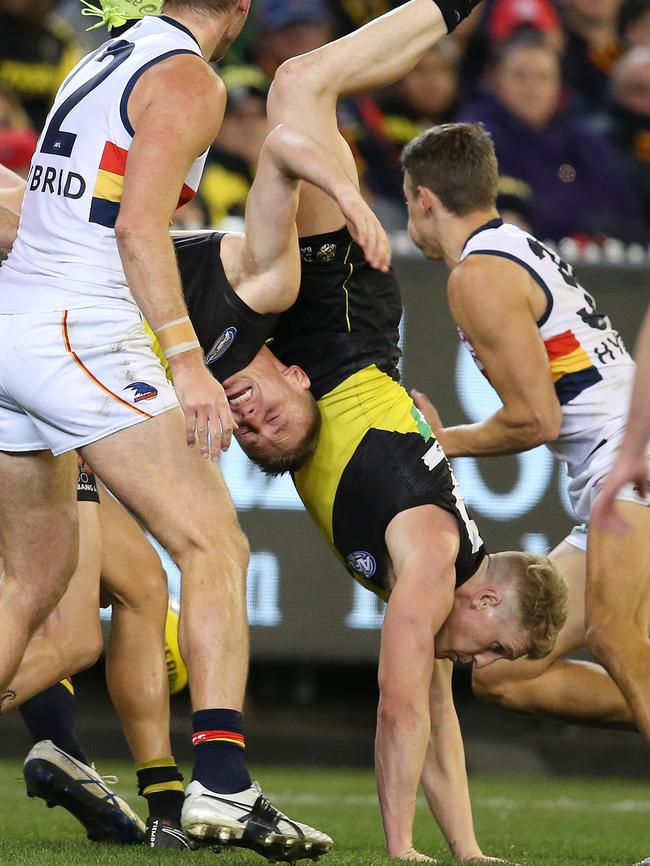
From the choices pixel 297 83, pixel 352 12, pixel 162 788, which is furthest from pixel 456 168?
pixel 352 12

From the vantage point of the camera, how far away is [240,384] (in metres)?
4.45

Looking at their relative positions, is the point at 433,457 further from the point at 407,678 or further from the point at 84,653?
the point at 84,653

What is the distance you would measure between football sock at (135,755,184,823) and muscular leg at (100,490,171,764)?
0.03m

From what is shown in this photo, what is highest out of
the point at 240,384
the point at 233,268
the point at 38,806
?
the point at 233,268

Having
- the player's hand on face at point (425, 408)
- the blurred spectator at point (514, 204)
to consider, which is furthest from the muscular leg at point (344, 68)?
the blurred spectator at point (514, 204)

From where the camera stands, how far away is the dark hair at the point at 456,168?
511 cm

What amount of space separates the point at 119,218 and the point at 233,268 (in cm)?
91

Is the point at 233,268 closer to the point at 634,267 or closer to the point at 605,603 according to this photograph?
the point at 605,603

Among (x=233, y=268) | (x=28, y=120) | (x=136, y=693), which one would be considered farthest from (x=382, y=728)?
(x=28, y=120)

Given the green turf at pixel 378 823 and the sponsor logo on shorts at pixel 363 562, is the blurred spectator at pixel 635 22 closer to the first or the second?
the green turf at pixel 378 823

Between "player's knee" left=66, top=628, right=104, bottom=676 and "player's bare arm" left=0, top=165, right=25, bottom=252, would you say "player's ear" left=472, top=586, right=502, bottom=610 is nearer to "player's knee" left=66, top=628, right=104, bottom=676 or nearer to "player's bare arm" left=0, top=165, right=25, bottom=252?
A: "player's knee" left=66, top=628, right=104, bottom=676

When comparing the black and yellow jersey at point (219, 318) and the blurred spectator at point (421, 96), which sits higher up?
the blurred spectator at point (421, 96)

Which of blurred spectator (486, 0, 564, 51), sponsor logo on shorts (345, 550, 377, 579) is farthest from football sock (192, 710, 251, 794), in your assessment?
blurred spectator (486, 0, 564, 51)

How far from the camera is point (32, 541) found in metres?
4.06
